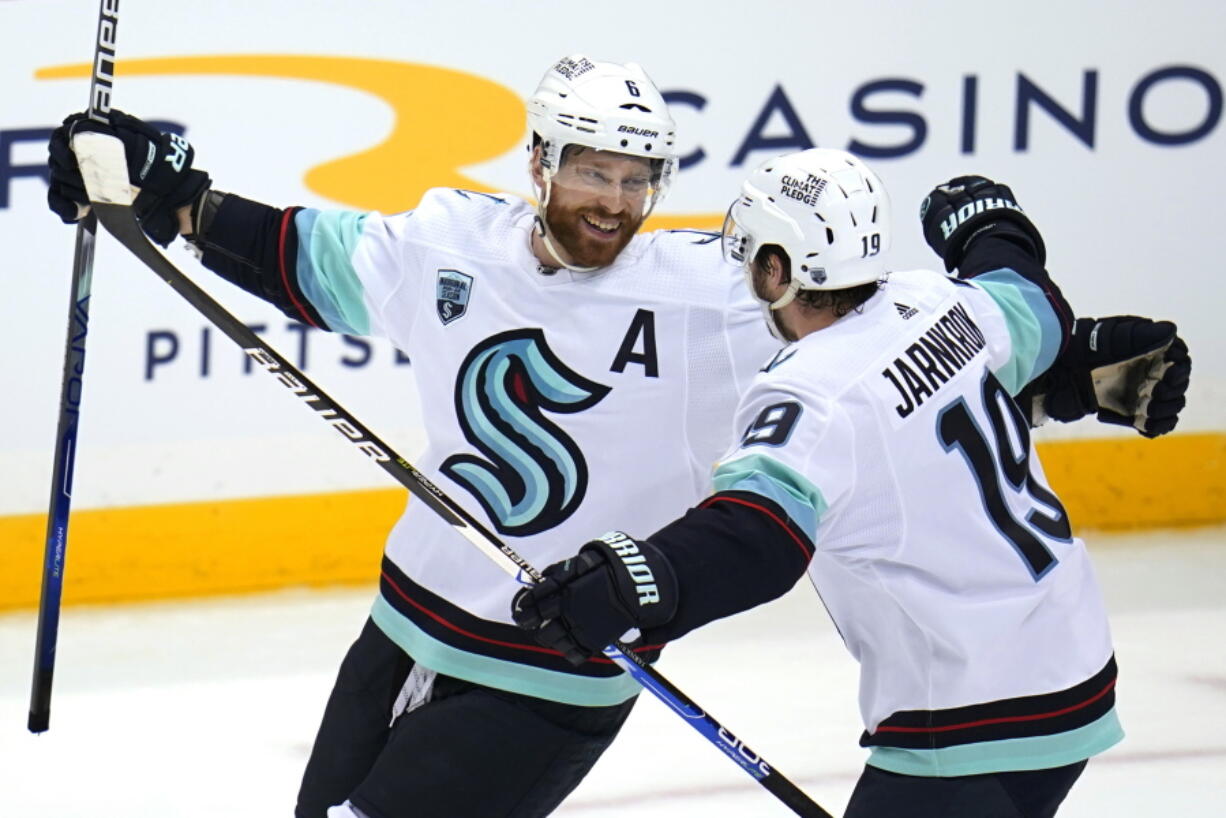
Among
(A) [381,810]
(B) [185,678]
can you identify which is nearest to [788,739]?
(B) [185,678]

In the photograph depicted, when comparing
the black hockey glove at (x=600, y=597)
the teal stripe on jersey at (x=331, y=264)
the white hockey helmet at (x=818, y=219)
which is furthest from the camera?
the teal stripe on jersey at (x=331, y=264)

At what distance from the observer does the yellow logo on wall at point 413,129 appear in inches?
189

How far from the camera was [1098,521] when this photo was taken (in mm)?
5445

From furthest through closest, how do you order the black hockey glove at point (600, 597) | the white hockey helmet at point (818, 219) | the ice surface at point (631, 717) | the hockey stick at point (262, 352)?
1. the ice surface at point (631, 717)
2. the hockey stick at point (262, 352)
3. the white hockey helmet at point (818, 219)
4. the black hockey glove at point (600, 597)

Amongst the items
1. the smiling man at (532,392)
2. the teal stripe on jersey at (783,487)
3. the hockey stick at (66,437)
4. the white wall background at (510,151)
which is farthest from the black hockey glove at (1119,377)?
the white wall background at (510,151)

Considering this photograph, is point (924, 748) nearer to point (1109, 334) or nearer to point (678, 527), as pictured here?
point (678, 527)

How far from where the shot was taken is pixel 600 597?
6.68 feet

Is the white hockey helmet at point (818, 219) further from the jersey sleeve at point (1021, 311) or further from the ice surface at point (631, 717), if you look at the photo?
the ice surface at point (631, 717)

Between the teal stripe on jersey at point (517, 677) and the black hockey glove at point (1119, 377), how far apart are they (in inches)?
28.5

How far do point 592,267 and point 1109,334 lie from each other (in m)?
0.73

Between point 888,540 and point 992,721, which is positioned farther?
point 992,721

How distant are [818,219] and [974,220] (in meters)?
0.62

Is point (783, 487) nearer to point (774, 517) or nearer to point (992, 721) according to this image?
point (774, 517)

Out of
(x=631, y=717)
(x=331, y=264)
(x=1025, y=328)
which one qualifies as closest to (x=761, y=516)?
(x=1025, y=328)
